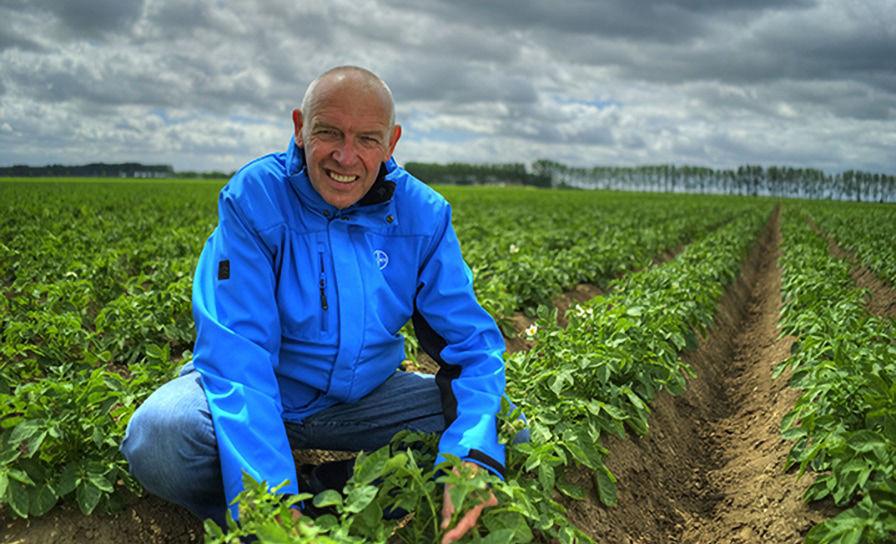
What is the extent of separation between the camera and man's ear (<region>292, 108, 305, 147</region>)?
2742 millimetres

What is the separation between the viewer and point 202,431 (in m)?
2.34

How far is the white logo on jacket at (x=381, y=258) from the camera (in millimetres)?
2836

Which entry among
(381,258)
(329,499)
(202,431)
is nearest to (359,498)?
(329,499)

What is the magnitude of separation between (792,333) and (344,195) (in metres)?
5.21

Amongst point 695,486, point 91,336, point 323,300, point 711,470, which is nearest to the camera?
point 323,300

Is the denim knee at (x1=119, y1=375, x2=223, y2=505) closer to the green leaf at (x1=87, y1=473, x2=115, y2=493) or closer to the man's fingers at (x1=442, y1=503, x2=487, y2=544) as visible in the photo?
the green leaf at (x1=87, y1=473, x2=115, y2=493)

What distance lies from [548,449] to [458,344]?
1.89 feet

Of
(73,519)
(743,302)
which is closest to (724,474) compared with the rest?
(73,519)

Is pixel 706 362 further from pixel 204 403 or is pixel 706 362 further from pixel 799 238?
pixel 799 238

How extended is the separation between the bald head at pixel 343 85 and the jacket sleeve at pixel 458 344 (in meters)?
0.65

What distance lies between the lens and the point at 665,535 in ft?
11.7

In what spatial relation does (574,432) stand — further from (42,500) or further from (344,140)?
(42,500)

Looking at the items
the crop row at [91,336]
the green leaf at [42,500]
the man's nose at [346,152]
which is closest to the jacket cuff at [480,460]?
the man's nose at [346,152]

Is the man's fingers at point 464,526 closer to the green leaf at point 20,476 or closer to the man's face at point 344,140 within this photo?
the man's face at point 344,140
